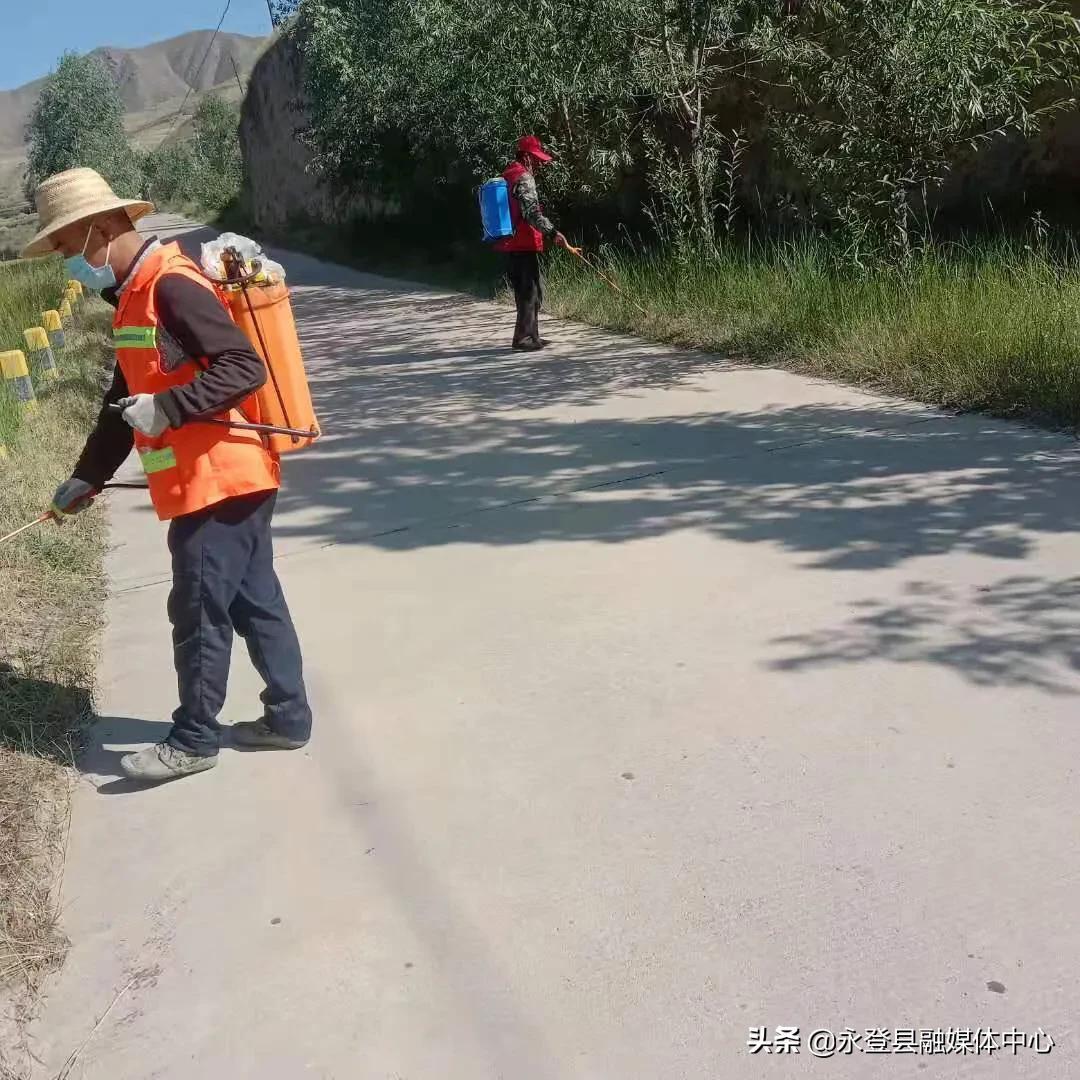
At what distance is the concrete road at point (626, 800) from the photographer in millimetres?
2375

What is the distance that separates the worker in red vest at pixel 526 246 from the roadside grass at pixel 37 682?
350 cm

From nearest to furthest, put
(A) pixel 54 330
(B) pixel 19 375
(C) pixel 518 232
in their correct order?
(B) pixel 19 375 → (C) pixel 518 232 → (A) pixel 54 330

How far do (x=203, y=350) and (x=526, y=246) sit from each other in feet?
22.5

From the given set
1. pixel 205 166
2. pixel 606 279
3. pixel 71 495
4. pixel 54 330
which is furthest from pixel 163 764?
pixel 205 166

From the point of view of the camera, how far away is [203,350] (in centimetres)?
304

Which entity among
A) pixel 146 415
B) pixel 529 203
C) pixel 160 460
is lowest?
pixel 160 460

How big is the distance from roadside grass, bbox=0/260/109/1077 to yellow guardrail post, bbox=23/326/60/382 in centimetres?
266

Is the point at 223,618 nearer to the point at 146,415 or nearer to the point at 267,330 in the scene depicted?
the point at 146,415

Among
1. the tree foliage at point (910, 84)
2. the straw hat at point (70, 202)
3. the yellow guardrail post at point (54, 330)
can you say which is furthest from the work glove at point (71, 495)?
the yellow guardrail post at point (54, 330)

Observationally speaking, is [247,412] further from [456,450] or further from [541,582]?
[456,450]

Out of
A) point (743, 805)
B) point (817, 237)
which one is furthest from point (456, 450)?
point (817, 237)

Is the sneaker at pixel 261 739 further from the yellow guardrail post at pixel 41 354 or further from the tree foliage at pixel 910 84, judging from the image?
the yellow guardrail post at pixel 41 354

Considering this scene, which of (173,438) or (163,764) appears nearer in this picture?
(173,438)

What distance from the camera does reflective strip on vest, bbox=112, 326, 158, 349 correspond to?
10.1 ft
